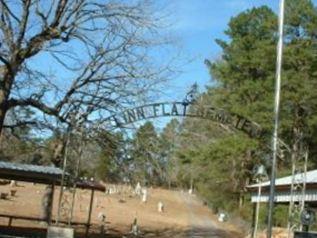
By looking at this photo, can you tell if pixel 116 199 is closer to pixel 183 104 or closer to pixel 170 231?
pixel 170 231

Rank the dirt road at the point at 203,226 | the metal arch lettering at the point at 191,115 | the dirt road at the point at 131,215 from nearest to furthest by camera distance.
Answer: the metal arch lettering at the point at 191,115 → the dirt road at the point at 131,215 → the dirt road at the point at 203,226

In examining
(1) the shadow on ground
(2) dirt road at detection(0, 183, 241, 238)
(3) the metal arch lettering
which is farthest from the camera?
(2) dirt road at detection(0, 183, 241, 238)

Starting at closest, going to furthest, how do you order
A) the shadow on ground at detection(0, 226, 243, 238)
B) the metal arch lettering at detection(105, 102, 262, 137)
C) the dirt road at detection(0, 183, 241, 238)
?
the metal arch lettering at detection(105, 102, 262, 137), the shadow on ground at detection(0, 226, 243, 238), the dirt road at detection(0, 183, 241, 238)

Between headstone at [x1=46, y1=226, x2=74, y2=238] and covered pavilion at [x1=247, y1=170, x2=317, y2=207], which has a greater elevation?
covered pavilion at [x1=247, y1=170, x2=317, y2=207]

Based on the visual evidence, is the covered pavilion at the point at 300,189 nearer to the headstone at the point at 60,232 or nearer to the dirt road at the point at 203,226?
the headstone at the point at 60,232

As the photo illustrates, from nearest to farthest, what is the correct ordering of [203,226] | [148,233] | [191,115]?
[191,115] < [148,233] < [203,226]

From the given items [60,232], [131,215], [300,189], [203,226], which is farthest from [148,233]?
[60,232]

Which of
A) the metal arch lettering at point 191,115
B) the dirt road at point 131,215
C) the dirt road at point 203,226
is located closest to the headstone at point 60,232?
the metal arch lettering at point 191,115

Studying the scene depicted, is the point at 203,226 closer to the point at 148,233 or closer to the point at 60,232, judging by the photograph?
the point at 148,233

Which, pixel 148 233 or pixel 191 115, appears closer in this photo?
pixel 191 115

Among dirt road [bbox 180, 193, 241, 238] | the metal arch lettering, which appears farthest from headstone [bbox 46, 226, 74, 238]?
dirt road [bbox 180, 193, 241, 238]

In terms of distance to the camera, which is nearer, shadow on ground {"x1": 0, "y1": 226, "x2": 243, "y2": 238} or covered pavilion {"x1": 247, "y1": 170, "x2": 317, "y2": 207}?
covered pavilion {"x1": 247, "y1": 170, "x2": 317, "y2": 207}

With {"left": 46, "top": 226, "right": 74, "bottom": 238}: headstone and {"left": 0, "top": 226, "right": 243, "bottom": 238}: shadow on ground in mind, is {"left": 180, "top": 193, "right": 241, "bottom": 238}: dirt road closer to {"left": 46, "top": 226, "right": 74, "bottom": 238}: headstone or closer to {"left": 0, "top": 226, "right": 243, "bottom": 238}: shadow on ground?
{"left": 0, "top": 226, "right": 243, "bottom": 238}: shadow on ground

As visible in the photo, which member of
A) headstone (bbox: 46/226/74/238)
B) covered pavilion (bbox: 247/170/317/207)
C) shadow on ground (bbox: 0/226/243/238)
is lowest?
shadow on ground (bbox: 0/226/243/238)
